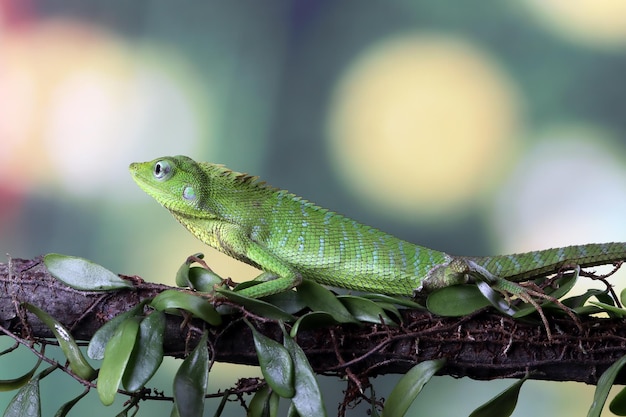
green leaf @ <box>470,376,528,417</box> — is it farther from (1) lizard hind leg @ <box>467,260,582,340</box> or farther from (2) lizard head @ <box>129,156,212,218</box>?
(2) lizard head @ <box>129,156,212,218</box>

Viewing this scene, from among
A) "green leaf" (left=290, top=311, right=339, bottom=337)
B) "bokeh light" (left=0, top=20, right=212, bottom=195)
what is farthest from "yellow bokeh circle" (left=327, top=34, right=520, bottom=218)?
"green leaf" (left=290, top=311, right=339, bottom=337)

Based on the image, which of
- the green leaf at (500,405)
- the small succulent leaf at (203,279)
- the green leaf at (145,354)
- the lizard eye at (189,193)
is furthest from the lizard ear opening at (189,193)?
the green leaf at (500,405)

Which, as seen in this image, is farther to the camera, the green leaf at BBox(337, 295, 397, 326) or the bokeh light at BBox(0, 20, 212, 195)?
the bokeh light at BBox(0, 20, 212, 195)

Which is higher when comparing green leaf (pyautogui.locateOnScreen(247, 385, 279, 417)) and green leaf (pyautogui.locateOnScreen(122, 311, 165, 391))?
green leaf (pyautogui.locateOnScreen(122, 311, 165, 391))

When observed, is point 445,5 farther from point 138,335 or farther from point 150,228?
point 138,335

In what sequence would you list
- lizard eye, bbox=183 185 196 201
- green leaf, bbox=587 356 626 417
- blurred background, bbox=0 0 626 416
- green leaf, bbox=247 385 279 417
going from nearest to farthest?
green leaf, bbox=587 356 626 417 → green leaf, bbox=247 385 279 417 → lizard eye, bbox=183 185 196 201 → blurred background, bbox=0 0 626 416

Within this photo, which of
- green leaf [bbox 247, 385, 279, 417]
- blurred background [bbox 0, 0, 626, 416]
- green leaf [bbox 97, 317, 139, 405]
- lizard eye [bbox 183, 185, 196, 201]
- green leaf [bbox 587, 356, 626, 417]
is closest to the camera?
green leaf [bbox 97, 317, 139, 405]

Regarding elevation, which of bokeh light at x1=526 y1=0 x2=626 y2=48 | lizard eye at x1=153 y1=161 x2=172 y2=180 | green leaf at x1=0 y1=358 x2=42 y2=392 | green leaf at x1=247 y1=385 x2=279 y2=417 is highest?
bokeh light at x1=526 y1=0 x2=626 y2=48
